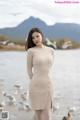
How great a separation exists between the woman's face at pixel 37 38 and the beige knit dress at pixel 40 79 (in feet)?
0.15

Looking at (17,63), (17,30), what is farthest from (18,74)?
(17,30)

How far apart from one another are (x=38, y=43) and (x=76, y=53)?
52 centimetres

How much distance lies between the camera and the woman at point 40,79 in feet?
7.33

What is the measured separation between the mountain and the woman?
16.9 inches

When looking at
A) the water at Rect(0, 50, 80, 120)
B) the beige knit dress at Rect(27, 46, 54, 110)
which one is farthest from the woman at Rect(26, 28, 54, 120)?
the water at Rect(0, 50, 80, 120)

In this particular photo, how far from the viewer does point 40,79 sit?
2.25 meters

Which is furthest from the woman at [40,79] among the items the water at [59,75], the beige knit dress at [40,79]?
the water at [59,75]

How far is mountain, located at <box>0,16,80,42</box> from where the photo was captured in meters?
2.71

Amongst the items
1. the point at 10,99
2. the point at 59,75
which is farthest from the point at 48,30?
the point at 10,99

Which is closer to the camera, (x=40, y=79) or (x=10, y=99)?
(x=40, y=79)

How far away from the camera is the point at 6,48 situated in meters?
2.72

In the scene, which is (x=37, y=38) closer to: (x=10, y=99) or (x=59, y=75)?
(x=59, y=75)

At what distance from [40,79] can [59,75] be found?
48 centimetres

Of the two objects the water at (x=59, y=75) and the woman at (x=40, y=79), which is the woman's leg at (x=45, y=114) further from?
the water at (x=59, y=75)
